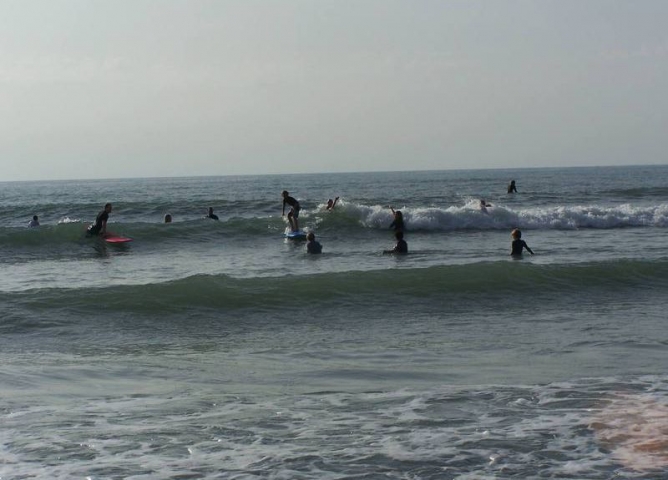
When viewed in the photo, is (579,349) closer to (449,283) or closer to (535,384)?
(535,384)

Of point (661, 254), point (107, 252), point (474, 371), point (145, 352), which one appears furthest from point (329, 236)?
point (474, 371)

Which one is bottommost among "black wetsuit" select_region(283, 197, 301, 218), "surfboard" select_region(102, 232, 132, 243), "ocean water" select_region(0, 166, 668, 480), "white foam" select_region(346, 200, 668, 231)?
"ocean water" select_region(0, 166, 668, 480)

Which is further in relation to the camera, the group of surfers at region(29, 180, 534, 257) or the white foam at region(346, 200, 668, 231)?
the white foam at region(346, 200, 668, 231)

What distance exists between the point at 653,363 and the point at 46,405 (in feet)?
21.1

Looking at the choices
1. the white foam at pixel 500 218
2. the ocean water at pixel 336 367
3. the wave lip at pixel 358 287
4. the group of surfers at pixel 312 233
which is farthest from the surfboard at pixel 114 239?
the wave lip at pixel 358 287

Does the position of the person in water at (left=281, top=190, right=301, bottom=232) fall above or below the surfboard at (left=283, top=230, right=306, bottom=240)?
above

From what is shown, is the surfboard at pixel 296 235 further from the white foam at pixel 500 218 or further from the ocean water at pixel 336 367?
the white foam at pixel 500 218

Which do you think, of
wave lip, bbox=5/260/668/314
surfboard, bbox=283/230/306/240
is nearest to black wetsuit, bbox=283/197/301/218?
surfboard, bbox=283/230/306/240

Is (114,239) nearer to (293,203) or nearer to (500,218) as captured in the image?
(293,203)

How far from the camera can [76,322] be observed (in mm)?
14219

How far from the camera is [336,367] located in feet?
33.3

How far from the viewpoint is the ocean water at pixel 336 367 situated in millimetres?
6551

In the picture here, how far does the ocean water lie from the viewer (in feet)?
21.5

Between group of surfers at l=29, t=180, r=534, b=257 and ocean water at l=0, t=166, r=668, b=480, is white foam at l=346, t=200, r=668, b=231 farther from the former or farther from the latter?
ocean water at l=0, t=166, r=668, b=480
